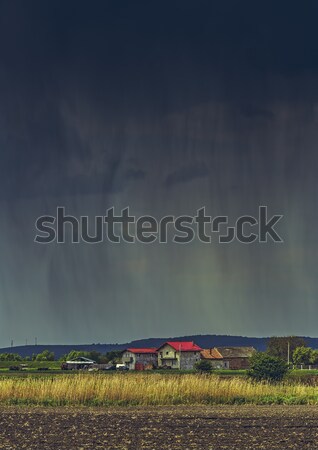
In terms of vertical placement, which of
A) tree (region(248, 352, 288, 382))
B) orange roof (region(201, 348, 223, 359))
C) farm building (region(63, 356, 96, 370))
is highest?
tree (region(248, 352, 288, 382))

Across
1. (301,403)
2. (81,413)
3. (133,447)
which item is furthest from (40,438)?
(301,403)

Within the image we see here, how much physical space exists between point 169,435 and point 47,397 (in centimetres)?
1806

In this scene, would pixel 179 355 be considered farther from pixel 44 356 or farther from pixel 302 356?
pixel 44 356

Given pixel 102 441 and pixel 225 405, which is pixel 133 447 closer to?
pixel 102 441

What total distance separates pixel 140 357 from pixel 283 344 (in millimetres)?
38485

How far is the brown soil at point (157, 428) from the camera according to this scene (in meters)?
24.2

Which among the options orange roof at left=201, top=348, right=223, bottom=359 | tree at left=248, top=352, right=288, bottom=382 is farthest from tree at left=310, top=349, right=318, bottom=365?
tree at left=248, top=352, right=288, bottom=382

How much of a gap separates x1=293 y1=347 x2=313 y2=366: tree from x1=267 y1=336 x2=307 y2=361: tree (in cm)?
844

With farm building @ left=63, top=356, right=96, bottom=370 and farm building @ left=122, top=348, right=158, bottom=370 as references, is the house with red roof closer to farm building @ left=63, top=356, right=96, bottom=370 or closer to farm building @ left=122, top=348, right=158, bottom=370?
farm building @ left=122, top=348, right=158, bottom=370

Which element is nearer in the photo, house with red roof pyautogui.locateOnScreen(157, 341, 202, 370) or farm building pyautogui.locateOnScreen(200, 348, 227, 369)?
house with red roof pyautogui.locateOnScreen(157, 341, 202, 370)

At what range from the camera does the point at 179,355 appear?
554ft

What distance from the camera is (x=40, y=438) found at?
25844 mm

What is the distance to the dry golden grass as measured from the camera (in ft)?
140

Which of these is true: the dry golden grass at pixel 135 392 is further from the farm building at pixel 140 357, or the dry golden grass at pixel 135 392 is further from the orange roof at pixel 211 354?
the orange roof at pixel 211 354
